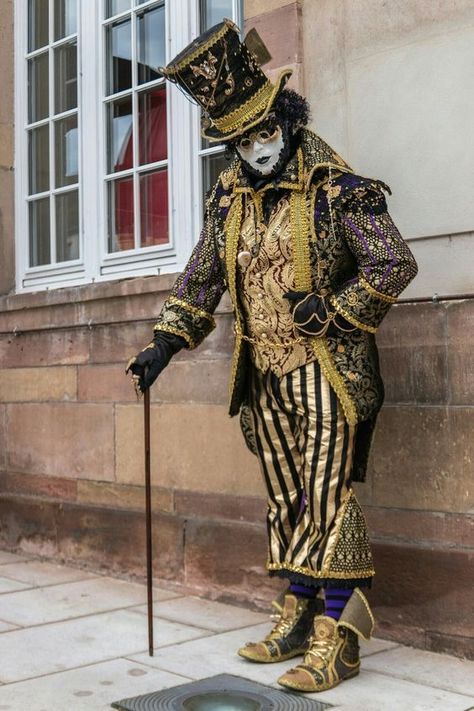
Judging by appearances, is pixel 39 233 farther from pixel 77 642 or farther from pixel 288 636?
pixel 288 636

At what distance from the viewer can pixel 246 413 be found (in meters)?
4.15

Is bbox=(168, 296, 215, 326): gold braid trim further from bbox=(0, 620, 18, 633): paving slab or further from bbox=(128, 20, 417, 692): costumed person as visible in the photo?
bbox=(0, 620, 18, 633): paving slab

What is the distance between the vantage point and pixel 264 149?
385cm

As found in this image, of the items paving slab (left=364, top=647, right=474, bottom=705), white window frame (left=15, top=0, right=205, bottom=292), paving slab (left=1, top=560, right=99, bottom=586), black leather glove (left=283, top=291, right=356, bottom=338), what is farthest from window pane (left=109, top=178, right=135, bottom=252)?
paving slab (left=364, top=647, right=474, bottom=705)

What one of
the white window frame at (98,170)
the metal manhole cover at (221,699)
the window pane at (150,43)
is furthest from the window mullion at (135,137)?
the metal manhole cover at (221,699)

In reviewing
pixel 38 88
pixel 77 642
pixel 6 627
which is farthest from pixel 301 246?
pixel 38 88

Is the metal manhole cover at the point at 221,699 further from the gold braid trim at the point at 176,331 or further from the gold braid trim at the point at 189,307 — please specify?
the gold braid trim at the point at 189,307

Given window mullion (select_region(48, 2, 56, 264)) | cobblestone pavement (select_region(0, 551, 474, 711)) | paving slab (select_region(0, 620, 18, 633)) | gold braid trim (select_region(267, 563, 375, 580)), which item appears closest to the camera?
cobblestone pavement (select_region(0, 551, 474, 711))

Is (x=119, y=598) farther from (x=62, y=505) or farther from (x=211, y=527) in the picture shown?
(x=62, y=505)

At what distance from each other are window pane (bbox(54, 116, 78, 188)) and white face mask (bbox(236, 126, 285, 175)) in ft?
9.48

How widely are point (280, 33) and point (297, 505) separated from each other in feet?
7.36

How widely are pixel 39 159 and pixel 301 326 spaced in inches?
144

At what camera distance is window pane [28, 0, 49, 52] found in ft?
22.4

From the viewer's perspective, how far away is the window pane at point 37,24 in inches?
268
